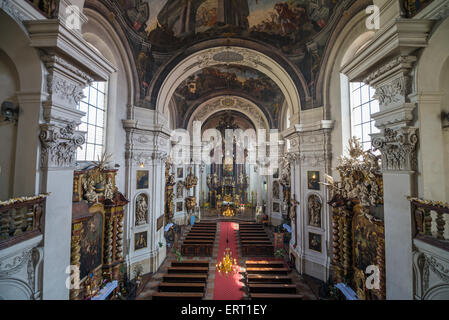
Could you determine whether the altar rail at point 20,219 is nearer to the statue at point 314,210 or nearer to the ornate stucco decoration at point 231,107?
the statue at point 314,210

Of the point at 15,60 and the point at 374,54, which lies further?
the point at 374,54

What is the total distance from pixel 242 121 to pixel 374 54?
2208cm

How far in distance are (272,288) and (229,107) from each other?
55.9 ft

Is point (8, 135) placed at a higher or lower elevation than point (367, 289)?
higher

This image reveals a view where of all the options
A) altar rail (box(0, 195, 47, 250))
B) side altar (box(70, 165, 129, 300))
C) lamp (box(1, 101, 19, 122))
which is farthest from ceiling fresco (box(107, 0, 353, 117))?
altar rail (box(0, 195, 47, 250))

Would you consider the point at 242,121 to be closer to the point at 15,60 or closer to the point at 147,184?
the point at 147,184

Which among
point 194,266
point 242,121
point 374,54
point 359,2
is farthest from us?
point 242,121

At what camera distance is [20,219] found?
370cm

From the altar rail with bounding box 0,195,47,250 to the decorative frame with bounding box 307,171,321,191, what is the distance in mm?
10045

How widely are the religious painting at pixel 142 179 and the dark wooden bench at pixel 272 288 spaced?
6931mm

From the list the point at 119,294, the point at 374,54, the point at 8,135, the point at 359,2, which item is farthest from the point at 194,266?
the point at 359,2

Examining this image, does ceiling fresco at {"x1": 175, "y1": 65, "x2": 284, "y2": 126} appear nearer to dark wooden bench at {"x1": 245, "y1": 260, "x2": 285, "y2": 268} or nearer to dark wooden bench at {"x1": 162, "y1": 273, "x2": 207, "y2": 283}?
dark wooden bench at {"x1": 245, "y1": 260, "x2": 285, "y2": 268}

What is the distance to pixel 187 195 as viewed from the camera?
1969cm

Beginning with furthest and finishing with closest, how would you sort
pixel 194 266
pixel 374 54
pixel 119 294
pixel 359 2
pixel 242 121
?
1. pixel 242 121
2. pixel 194 266
3. pixel 119 294
4. pixel 359 2
5. pixel 374 54
